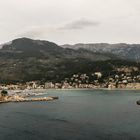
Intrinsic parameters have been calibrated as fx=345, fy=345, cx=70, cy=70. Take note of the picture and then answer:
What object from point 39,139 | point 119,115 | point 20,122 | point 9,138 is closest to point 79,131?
point 39,139

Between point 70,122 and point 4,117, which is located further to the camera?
point 4,117

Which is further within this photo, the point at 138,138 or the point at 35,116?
the point at 35,116

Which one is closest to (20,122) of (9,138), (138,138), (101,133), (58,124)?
(58,124)

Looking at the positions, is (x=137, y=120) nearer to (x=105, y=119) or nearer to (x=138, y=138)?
(x=105, y=119)

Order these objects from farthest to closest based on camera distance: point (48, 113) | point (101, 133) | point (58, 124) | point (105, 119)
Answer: point (48, 113) < point (105, 119) < point (58, 124) < point (101, 133)

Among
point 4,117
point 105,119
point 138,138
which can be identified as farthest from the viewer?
point 4,117

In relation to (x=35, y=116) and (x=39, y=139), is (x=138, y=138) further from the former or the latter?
(x=35, y=116)

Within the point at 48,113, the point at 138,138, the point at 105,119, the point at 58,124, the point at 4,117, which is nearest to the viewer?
the point at 138,138

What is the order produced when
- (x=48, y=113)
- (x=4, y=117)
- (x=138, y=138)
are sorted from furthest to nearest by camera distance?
(x=48, y=113) → (x=4, y=117) → (x=138, y=138)

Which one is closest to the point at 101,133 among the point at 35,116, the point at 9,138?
the point at 9,138
